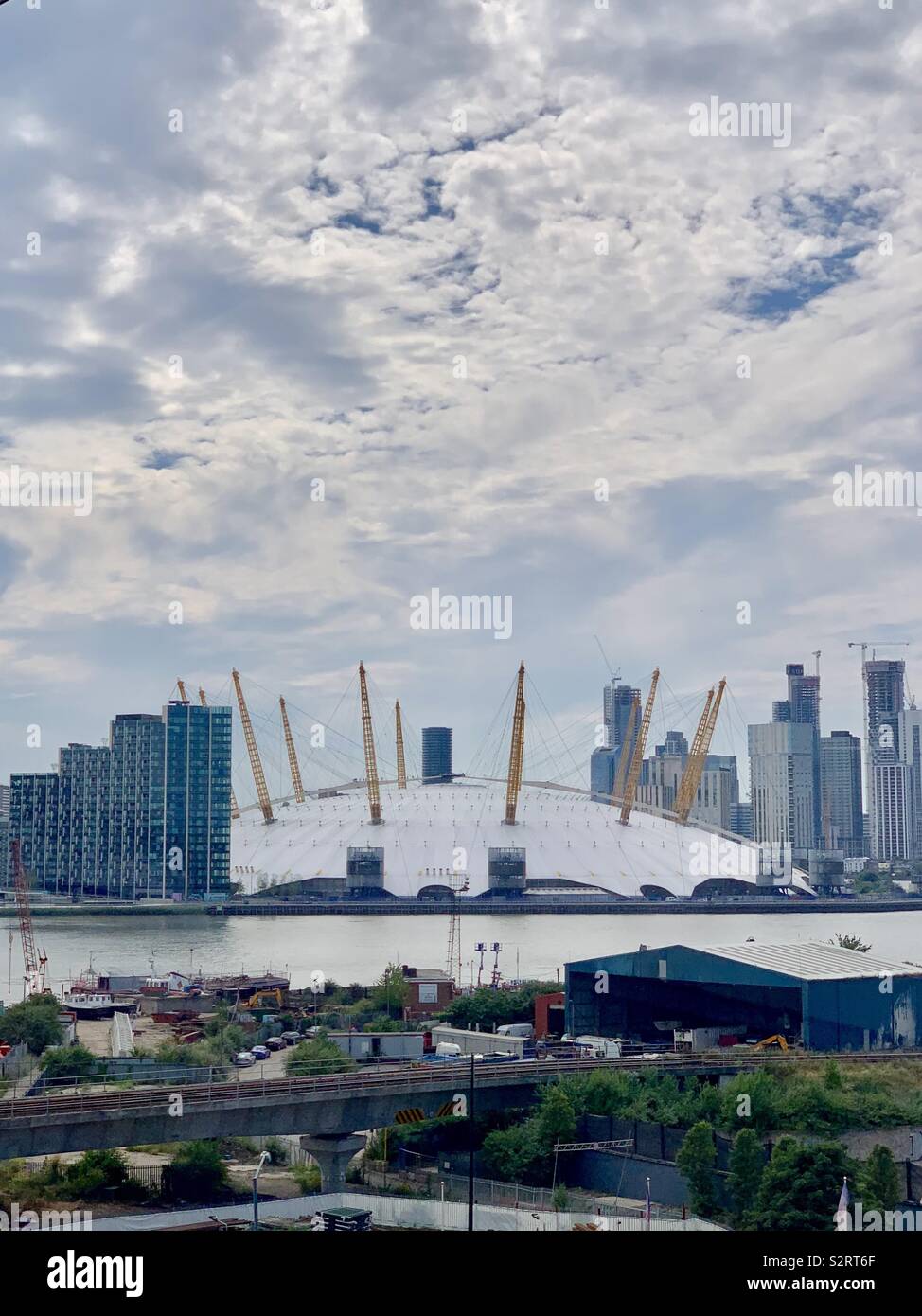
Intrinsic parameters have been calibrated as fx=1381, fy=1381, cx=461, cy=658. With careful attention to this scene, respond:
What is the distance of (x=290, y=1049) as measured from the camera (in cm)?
1248

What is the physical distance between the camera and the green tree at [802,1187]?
6328 mm

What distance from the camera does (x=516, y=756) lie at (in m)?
40.0

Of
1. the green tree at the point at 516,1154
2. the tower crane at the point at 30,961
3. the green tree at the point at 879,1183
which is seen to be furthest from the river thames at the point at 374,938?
the green tree at the point at 879,1183

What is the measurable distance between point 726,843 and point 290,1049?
31.3 m

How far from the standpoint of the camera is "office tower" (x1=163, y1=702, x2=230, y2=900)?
133 feet

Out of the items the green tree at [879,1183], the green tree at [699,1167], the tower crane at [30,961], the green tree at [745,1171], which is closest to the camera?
the green tree at [879,1183]

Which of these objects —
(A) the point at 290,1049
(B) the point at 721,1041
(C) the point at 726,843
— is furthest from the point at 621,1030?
(C) the point at 726,843

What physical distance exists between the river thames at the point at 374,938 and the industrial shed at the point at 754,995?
24.7ft

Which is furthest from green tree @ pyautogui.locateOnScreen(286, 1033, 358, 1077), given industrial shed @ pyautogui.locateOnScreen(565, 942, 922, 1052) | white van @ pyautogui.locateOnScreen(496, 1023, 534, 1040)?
industrial shed @ pyautogui.locateOnScreen(565, 942, 922, 1052)

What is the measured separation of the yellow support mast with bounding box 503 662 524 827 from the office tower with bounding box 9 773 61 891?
48.2 feet

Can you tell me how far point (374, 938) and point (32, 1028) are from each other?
16.8m

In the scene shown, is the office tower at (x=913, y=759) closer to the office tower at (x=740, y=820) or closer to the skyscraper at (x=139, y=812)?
the office tower at (x=740, y=820)
